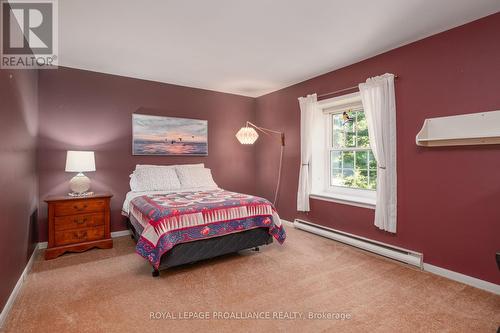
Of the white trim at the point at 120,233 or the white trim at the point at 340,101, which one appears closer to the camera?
the white trim at the point at 340,101

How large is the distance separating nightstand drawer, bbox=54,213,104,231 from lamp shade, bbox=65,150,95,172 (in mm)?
565

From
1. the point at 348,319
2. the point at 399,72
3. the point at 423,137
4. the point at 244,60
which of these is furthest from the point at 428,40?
the point at 348,319

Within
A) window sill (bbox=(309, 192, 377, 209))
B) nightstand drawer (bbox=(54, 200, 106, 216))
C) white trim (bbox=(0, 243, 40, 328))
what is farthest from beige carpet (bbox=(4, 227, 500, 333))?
window sill (bbox=(309, 192, 377, 209))

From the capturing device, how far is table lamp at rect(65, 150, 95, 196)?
3.18m

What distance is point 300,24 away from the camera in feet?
8.05

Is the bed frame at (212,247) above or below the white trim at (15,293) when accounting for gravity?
above

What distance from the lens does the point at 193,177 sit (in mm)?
4105

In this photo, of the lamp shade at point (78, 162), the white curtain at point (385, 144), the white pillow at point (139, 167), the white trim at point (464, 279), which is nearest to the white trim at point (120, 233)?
the white pillow at point (139, 167)

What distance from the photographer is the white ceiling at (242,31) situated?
7.09 ft

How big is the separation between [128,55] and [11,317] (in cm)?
274

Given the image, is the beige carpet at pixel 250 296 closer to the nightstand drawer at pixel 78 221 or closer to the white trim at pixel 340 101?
the nightstand drawer at pixel 78 221

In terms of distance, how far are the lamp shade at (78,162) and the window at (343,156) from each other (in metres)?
3.07

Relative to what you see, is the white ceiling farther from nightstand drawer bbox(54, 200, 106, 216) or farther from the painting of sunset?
nightstand drawer bbox(54, 200, 106, 216)

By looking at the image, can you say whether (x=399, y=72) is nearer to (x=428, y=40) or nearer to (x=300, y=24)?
(x=428, y=40)
